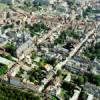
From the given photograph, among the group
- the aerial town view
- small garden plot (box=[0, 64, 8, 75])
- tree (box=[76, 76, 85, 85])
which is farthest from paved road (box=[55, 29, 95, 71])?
small garden plot (box=[0, 64, 8, 75])

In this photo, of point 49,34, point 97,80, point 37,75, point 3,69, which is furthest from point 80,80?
point 49,34

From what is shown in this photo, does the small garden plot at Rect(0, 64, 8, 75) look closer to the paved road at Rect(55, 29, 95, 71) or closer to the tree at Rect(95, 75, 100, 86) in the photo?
the paved road at Rect(55, 29, 95, 71)

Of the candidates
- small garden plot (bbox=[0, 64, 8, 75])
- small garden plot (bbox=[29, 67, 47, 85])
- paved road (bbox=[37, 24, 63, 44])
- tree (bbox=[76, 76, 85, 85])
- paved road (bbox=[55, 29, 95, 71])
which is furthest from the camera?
paved road (bbox=[37, 24, 63, 44])

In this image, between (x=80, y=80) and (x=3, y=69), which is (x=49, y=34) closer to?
(x=3, y=69)

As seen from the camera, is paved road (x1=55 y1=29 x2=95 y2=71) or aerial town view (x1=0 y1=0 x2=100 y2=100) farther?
paved road (x1=55 y1=29 x2=95 y2=71)

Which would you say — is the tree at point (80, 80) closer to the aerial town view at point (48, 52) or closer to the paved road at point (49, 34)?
the aerial town view at point (48, 52)

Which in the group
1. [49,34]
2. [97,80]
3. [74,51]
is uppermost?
[49,34]

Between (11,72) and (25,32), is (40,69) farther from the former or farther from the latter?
(25,32)

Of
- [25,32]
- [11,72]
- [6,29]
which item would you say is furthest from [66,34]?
[11,72]

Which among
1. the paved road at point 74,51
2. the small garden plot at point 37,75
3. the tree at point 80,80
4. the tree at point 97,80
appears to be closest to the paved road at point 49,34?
the paved road at point 74,51

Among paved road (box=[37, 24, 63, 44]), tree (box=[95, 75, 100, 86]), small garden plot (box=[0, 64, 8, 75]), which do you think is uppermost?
paved road (box=[37, 24, 63, 44])
